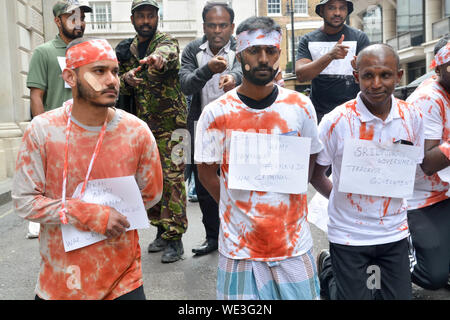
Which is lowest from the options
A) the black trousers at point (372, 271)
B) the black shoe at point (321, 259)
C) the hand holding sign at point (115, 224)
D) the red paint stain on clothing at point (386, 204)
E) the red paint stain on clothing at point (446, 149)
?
the black shoe at point (321, 259)

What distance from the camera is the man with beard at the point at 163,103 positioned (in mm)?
4180

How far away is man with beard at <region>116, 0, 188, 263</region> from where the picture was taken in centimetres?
418

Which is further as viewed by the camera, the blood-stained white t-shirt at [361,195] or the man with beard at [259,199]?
the blood-stained white t-shirt at [361,195]

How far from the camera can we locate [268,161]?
2490 millimetres

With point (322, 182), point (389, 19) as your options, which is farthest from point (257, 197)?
point (389, 19)

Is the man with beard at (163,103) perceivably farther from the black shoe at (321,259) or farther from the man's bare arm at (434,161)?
the man's bare arm at (434,161)

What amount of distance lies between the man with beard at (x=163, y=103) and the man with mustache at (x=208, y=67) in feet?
0.44

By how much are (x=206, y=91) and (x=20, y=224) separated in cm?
334

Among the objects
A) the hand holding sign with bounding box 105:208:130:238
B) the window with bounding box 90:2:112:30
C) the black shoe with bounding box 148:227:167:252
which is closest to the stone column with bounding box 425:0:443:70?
the window with bounding box 90:2:112:30

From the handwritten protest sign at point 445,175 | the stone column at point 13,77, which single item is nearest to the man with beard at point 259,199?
the handwritten protest sign at point 445,175

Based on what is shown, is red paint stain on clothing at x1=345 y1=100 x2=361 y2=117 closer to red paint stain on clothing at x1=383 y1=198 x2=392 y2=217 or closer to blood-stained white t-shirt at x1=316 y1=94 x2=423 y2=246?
blood-stained white t-shirt at x1=316 y1=94 x2=423 y2=246

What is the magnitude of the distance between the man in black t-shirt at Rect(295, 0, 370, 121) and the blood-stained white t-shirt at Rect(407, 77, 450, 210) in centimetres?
71

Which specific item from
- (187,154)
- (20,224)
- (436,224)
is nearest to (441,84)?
(436,224)
